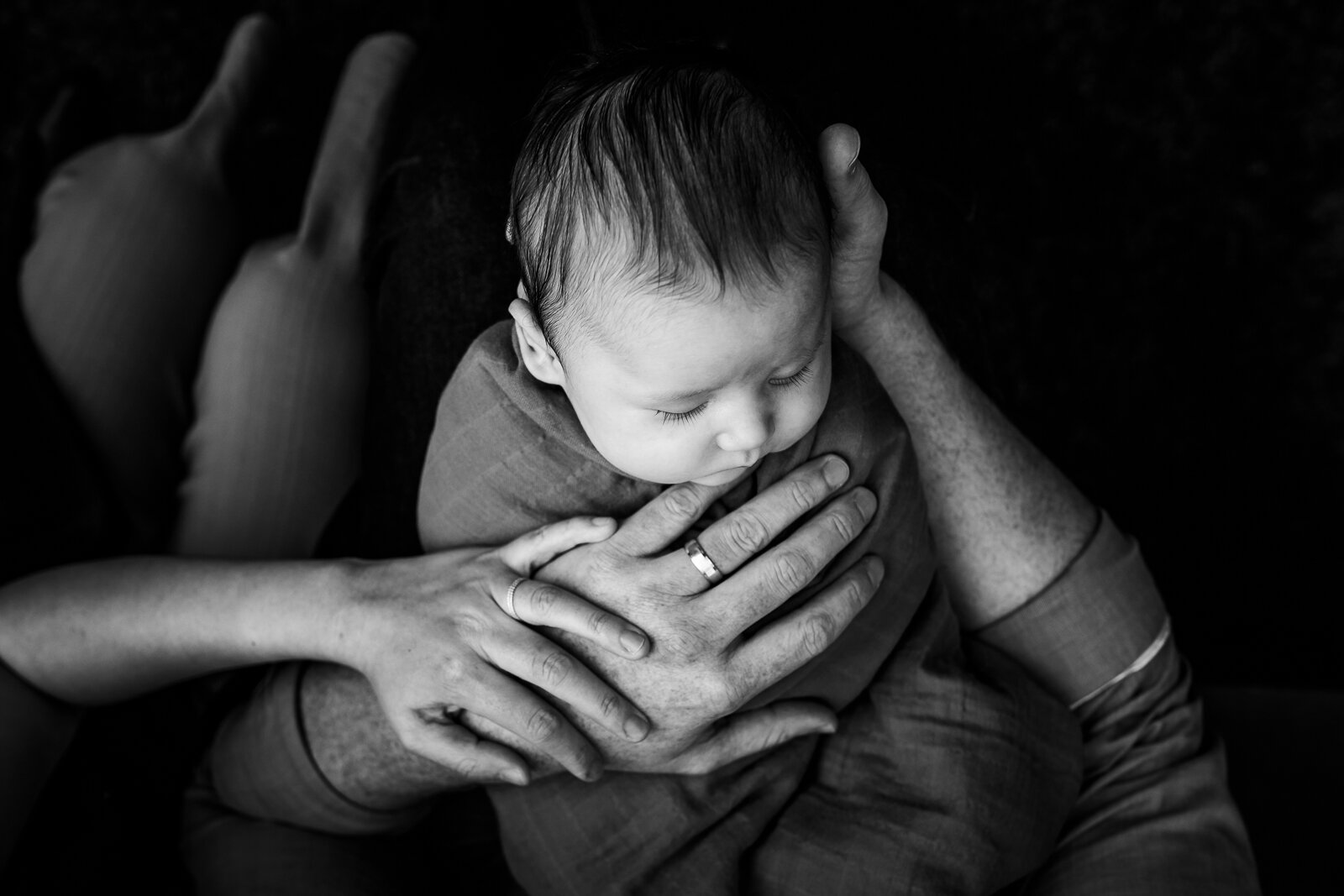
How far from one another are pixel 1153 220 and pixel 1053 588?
1.08 metres

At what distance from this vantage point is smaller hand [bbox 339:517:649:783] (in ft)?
2.98

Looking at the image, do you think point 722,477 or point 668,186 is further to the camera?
point 722,477

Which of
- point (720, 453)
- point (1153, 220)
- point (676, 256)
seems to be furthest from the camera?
point (1153, 220)

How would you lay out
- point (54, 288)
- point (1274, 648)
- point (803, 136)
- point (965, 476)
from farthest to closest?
point (1274, 648) → point (54, 288) → point (965, 476) → point (803, 136)

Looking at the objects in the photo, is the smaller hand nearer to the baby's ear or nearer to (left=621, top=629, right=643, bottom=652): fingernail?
(left=621, top=629, right=643, bottom=652): fingernail

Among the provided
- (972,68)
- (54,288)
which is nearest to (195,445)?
(54,288)

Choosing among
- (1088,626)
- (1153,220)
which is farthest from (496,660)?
(1153,220)

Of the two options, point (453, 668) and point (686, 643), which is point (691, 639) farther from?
point (453, 668)

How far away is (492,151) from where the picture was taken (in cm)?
122

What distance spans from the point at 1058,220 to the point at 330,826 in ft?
5.27

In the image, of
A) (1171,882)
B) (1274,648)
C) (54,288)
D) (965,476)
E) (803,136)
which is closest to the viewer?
(803,136)

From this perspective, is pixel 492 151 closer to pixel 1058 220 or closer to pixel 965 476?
pixel 965 476

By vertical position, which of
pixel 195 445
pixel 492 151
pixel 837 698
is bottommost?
pixel 837 698

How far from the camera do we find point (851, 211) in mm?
892
